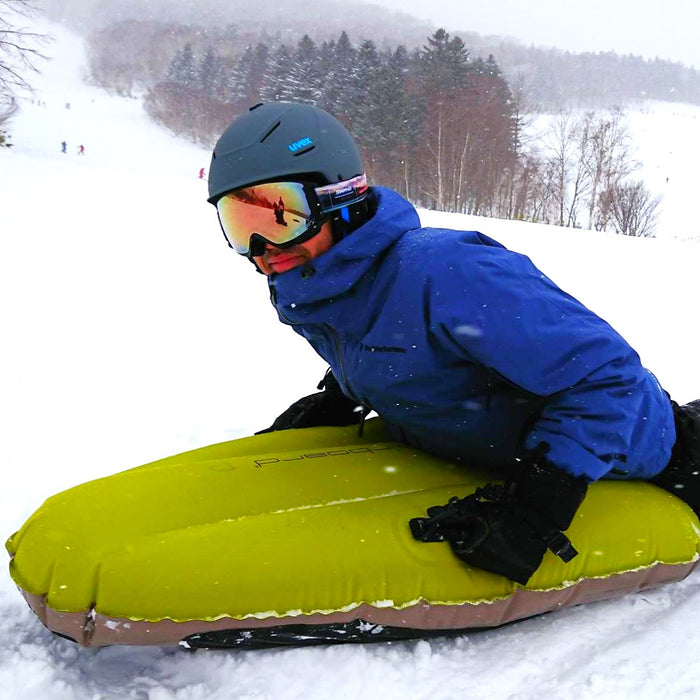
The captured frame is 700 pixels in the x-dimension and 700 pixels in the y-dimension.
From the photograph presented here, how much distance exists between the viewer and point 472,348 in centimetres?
170

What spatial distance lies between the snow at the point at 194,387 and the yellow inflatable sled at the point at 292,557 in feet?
0.32

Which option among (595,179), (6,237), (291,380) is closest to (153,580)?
(291,380)

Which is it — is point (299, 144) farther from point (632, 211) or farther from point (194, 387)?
point (632, 211)

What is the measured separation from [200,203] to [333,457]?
40.3 feet

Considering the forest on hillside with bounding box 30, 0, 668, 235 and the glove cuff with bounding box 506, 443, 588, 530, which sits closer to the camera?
the glove cuff with bounding box 506, 443, 588, 530

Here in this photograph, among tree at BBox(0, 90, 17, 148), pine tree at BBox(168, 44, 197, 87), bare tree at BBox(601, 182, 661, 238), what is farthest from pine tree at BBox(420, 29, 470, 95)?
pine tree at BBox(168, 44, 197, 87)

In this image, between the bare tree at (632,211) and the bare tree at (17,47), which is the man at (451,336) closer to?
the bare tree at (17,47)

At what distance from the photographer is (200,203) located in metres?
13.5

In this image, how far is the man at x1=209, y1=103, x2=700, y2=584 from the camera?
1699mm

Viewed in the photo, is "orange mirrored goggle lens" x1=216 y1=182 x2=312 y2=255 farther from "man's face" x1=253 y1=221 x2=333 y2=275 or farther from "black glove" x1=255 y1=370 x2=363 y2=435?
"black glove" x1=255 y1=370 x2=363 y2=435

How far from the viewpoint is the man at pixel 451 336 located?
5.57 ft

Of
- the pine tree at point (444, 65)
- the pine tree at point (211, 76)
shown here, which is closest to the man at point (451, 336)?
the pine tree at point (444, 65)

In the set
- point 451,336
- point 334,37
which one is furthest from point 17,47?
point 334,37

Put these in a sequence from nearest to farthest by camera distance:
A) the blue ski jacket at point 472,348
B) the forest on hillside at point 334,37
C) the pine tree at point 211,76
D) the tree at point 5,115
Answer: the blue ski jacket at point 472,348, the tree at point 5,115, the pine tree at point 211,76, the forest on hillside at point 334,37
